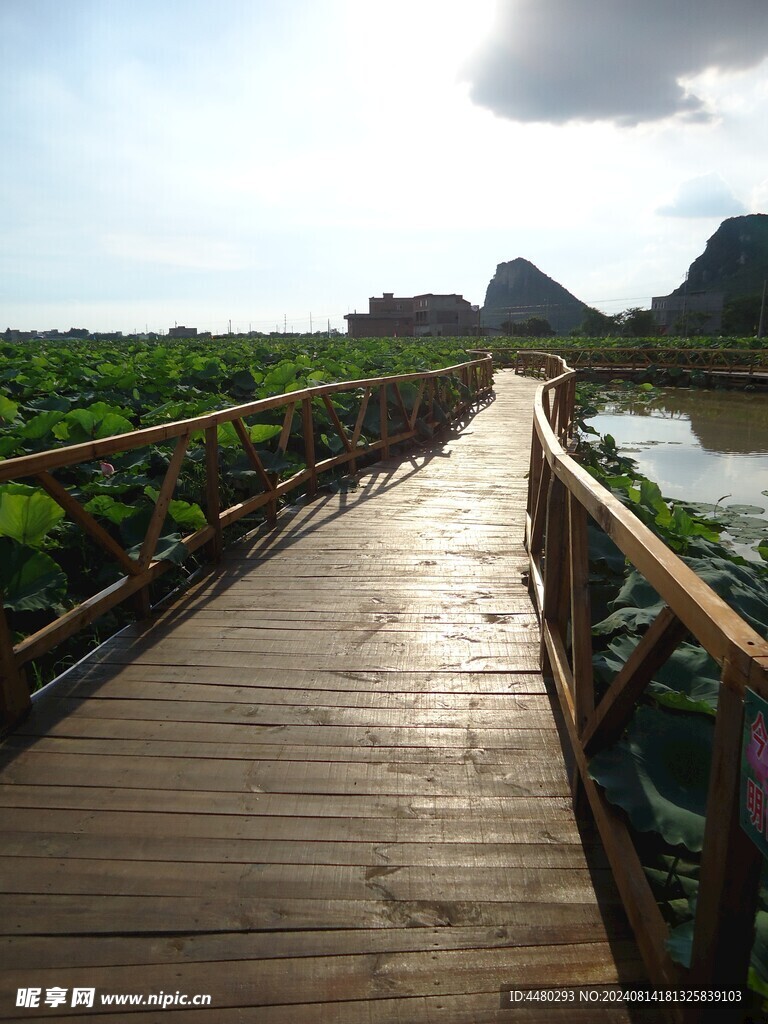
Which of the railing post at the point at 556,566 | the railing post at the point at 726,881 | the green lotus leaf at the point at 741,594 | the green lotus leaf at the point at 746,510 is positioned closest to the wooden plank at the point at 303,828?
the railing post at the point at 726,881

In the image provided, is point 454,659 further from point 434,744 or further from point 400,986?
point 400,986

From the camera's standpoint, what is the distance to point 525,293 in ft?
582

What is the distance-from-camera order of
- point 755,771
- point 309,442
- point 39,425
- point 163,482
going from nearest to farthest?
point 755,771 < point 163,482 < point 39,425 < point 309,442

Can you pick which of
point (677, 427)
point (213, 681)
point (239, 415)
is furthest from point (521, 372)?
point (213, 681)

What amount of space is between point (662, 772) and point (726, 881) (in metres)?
0.63

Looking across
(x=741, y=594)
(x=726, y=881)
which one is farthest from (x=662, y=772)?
(x=741, y=594)

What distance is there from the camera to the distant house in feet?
236

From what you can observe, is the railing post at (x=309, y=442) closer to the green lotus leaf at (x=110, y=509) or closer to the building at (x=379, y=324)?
the green lotus leaf at (x=110, y=509)

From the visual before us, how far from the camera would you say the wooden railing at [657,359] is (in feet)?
84.3

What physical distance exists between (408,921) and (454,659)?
4.74 ft

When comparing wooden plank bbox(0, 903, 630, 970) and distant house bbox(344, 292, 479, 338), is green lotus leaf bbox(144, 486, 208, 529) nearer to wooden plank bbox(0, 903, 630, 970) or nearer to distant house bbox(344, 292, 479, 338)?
wooden plank bbox(0, 903, 630, 970)

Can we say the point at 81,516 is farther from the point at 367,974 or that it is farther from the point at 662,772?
the point at 662,772

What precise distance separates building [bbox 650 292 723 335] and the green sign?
6766 centimetres

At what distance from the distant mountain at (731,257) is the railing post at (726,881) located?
10092 centimetres
